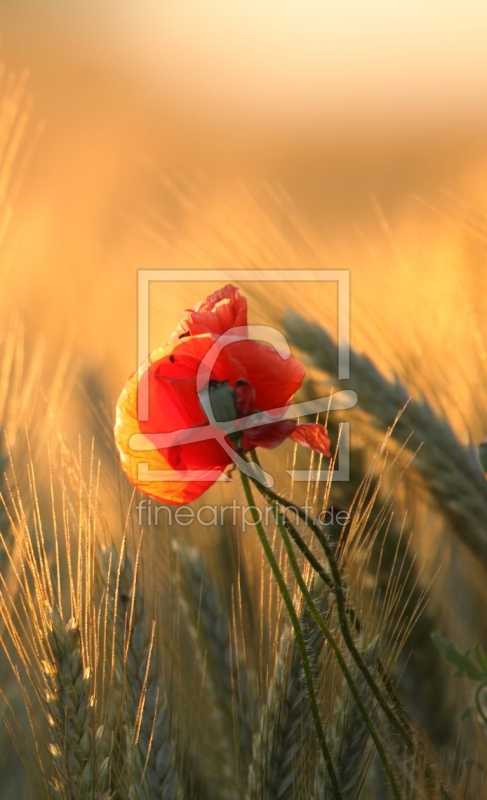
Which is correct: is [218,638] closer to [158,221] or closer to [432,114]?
[158,221]

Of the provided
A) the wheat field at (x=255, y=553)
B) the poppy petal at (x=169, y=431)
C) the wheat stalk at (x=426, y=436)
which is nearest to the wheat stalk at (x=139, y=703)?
the wheat field at (x=255, y=553)

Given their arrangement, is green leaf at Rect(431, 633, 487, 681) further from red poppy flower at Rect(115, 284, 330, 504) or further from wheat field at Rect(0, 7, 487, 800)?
red poppy flower at Rect(115, 284, 330, 504)

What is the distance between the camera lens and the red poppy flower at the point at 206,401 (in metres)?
0.44

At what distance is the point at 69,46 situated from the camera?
287 centimetres

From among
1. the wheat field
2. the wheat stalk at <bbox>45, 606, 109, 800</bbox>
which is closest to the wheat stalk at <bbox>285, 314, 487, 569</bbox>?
the wheat field

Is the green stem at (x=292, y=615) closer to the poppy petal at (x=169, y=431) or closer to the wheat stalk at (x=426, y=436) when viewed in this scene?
the poppy petal at (x=169, y=431)

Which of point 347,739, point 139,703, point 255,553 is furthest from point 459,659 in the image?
point 255,553

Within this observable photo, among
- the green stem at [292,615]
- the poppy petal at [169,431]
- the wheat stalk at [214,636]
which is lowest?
the wheat stalk at [214,636]

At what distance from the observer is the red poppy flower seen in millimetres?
437

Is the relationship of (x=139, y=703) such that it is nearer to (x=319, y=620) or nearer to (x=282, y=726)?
(x=282, y=726)

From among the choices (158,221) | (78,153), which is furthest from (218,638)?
(78,153)

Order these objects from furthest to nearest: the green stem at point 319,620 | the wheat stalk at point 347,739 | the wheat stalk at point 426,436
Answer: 1. the wheat stalk at point 426,436
2. the wheat stalk at point 347,739
3. the green stem at point 319,620

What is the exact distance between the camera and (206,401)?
438 mm

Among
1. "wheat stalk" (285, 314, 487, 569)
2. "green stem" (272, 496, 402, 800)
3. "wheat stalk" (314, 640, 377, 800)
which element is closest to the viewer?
"green stem" (272, 496, 402, 800)
